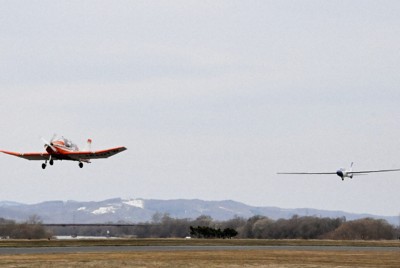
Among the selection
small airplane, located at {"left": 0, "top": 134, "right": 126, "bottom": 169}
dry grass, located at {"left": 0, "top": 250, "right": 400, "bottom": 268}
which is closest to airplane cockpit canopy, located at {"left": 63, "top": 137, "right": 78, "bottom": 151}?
small airplane, located at {"left": 0, "top": 134, "right": 126, "bottom": 169}

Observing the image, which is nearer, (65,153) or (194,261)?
(194,261)

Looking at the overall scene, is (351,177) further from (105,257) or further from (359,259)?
(105,257)

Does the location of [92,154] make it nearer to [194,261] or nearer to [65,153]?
[65,153]

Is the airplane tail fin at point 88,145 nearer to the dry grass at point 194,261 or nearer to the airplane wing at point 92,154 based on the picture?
the airplane wing at point 92,154

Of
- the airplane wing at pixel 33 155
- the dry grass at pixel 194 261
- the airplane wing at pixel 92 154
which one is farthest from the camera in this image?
the airplane wing at pixel 33 155

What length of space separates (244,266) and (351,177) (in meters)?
69.9

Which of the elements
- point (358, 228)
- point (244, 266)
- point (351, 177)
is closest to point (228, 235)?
point (351, 177)

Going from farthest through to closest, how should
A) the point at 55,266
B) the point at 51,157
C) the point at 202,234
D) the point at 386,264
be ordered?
the point at 202,234 < the point at 51,157 < the point at 386,264 < the point at 55,266

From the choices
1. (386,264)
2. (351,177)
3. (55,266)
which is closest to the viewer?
(55,266)

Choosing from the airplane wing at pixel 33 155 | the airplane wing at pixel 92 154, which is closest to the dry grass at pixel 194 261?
the airplane wing at pixel 92 154

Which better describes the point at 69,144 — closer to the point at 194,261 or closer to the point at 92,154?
the point at 92,154

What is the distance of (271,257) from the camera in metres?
70.6

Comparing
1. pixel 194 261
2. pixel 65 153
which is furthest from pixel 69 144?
pixel 194 261

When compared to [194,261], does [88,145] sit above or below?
above
